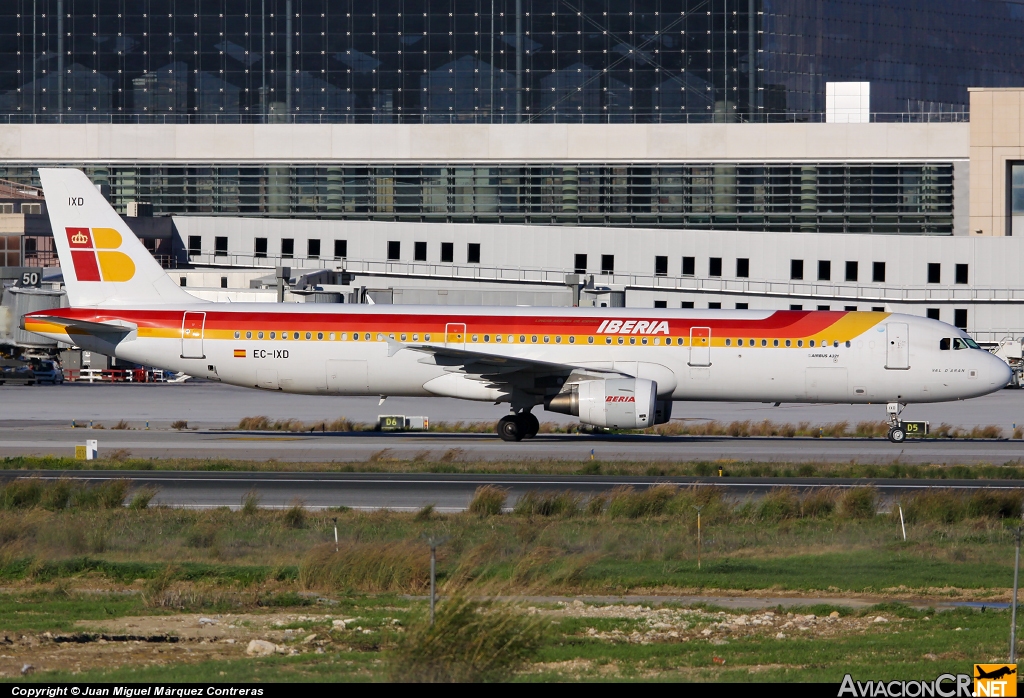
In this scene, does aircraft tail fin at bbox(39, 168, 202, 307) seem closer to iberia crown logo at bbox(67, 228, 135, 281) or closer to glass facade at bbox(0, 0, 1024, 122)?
iberia crown logo at bbox(67, 228, 135, 281)

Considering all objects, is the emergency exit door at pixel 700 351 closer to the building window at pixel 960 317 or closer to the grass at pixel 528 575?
the grass at pixel 528 575

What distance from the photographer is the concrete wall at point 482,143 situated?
8756 cm

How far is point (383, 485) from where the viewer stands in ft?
90.8

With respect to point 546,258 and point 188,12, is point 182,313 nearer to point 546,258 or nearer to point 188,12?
point 546,258

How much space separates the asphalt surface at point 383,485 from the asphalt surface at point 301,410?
14.9 metres

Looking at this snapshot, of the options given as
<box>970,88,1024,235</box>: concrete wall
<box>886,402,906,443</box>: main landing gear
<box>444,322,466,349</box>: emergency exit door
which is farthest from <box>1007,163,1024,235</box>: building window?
<box>444,322,466,349</box>: emergency exit door

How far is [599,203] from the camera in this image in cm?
8956

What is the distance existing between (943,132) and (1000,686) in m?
81.7

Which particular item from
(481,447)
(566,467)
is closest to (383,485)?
(566,467)

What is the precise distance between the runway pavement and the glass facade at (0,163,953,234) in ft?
163

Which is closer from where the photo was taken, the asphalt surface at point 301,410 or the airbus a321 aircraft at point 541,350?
the airbus a321 aircraft at point 541,350

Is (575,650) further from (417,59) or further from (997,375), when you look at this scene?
(417,59)

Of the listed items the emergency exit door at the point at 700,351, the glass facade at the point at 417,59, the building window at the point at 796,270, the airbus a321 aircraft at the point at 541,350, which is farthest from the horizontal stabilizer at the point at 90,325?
the glass facade at the point at 417,59

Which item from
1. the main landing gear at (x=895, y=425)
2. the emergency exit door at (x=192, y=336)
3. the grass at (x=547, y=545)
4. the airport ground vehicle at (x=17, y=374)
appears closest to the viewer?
the grass at (x=547, y=545)
